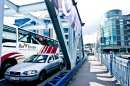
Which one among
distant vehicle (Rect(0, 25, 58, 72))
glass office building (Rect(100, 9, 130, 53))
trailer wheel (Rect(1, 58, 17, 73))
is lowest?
trailer wheel (Rect(1, 58, 17, 73))

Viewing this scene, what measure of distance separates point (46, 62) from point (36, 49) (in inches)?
198

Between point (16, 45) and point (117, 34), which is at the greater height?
point (117, 34)

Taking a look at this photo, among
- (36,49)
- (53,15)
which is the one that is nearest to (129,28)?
(36,49)

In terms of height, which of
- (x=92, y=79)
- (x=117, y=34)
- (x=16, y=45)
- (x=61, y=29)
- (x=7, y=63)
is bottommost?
(x=92, y=79)

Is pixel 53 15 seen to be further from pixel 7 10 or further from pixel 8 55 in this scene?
pixel 7 10

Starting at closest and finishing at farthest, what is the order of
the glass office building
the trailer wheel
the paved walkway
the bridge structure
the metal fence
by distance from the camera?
the metal fence < the bridge structure < the paved walkway < the trailer wheel < the glass office building

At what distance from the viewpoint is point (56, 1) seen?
5508mm

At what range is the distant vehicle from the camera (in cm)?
→ 827

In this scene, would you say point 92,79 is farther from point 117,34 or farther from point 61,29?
point 117,34

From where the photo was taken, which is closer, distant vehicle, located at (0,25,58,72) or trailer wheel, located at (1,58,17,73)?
trailer wheel, located at (1,58,17,73)

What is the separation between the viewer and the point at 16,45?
30.8 feet

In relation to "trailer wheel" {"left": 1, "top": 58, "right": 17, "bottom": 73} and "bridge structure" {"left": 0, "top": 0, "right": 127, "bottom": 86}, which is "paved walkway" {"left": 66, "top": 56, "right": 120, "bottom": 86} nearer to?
"bridge structure" {"left": 0, "top": 0, "right": 127, "bottom": 86}

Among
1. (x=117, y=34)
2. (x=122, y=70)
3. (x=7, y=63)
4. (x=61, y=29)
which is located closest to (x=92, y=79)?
(x=122, y=70)

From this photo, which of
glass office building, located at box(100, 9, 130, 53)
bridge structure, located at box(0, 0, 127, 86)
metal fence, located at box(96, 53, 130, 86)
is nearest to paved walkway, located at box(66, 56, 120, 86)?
bridge structure, located at box(0, 0, 127, 86)
